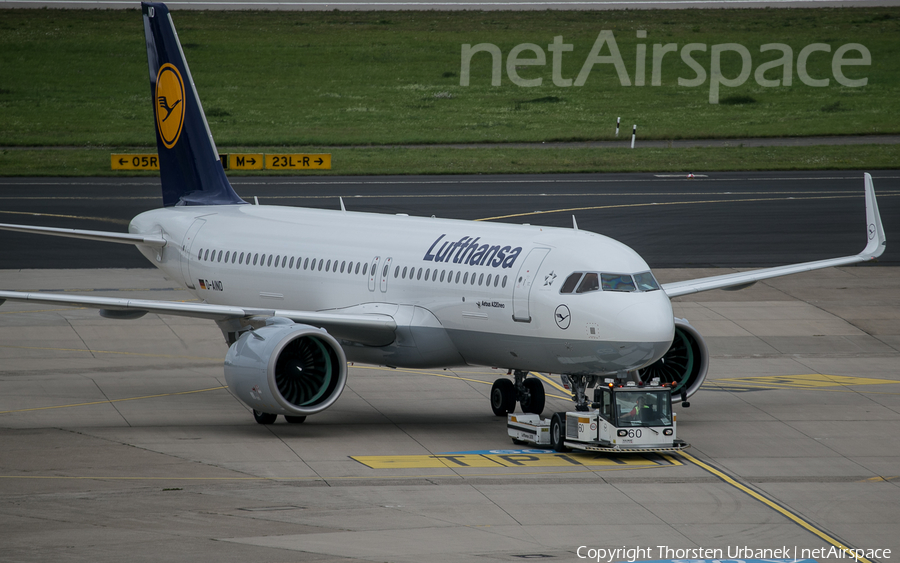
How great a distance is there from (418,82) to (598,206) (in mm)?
42488

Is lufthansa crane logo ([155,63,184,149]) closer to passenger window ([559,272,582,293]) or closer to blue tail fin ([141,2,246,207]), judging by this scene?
blue tail fin ([141,2,246,207])

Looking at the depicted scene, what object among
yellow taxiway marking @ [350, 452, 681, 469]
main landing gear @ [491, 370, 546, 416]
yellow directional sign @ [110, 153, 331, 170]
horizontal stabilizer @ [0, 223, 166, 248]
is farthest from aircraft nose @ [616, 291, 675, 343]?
yellow directional sign @ [110, 153, 331, 170]

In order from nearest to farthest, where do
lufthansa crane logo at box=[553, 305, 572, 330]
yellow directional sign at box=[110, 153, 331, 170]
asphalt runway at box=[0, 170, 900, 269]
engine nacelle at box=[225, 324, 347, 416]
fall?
lufthansa crane logo at box=[553, 305, 572, 330] → engine nacelle at box=[225, 324, 347, 416] → asphalt runway at box=[0, 170, 900, 269] → yellow directional sign at box=[110, 153, 331, 170]

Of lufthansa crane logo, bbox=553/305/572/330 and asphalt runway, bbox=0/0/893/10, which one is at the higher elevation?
asphalt runway, bbox=0/0/893/10

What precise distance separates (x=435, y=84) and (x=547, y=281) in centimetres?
7400

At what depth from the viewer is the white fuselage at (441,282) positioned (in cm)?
2438

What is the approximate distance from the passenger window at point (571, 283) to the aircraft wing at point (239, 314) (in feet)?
14.4

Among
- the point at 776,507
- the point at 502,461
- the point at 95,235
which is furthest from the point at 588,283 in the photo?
the point at 95,235

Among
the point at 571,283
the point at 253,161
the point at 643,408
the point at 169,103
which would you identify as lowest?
the point at 643,408

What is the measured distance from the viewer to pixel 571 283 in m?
24.8

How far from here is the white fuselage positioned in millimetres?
24375

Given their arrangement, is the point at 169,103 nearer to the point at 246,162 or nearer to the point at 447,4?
the point at 246,162

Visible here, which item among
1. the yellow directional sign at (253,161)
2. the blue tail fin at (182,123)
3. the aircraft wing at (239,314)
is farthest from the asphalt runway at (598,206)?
the aircraft wing at (239,314)

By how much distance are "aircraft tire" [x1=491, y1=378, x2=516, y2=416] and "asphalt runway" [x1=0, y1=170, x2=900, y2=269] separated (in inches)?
791
